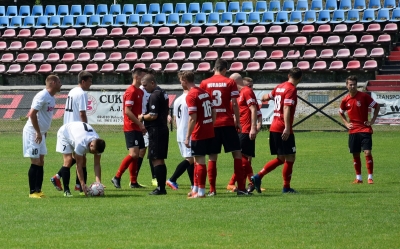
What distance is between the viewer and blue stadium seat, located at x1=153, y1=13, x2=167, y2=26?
39.7 metres

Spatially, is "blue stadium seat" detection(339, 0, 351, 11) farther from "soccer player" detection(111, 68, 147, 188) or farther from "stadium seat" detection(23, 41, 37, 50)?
"soccer player" detection(111, 68, 147, 188)

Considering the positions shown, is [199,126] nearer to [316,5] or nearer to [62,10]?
[316,5]

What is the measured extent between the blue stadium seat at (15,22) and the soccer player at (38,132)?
2945 cm

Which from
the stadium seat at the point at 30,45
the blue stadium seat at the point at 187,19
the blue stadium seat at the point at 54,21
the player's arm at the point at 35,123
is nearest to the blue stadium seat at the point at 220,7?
the blue stadium seat at the point at 187,19

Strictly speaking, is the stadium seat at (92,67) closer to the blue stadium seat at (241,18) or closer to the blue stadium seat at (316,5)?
the blue stadium seat at (241,18)

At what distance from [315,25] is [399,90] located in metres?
8.54

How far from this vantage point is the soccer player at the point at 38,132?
42.3 ft

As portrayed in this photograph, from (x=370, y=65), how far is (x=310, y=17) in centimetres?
464

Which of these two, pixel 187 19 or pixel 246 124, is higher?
pixel 187 19

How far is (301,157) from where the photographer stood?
21125mm

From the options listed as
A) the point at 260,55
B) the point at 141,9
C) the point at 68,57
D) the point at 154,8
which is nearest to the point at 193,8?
the point at 154,8

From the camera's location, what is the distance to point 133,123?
49.1ft

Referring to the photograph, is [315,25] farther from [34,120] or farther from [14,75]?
[34,120]

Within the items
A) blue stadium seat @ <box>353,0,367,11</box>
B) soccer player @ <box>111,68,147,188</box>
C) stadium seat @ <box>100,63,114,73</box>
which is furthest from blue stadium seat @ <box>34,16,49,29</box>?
soccer player @ <box>111,68,147,188</box>
